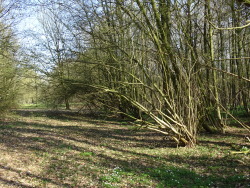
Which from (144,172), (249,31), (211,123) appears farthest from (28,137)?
(249,31)

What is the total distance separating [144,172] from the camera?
6.82 m

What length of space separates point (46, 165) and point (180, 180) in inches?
153

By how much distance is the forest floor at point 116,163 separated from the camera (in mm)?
5930

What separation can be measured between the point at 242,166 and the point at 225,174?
93cm

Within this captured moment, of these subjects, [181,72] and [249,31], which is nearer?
[181,72]

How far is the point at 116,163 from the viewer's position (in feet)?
25.5

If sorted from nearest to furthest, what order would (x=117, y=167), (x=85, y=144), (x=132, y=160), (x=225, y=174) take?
(x=225, y=174) → (x=117, y=167) → (x=132, y=160) → (x=85, y=144)

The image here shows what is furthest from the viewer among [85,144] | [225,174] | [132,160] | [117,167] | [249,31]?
[249,31]

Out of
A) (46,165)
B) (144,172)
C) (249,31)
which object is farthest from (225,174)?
(249,31)

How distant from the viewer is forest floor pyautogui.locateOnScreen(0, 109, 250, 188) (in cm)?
593

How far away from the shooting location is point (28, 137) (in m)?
10.7

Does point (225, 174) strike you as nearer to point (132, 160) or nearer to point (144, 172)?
point (144, 172)

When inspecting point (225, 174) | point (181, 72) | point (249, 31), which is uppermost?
point (249, 31)

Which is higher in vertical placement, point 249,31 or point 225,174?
point 249,31
